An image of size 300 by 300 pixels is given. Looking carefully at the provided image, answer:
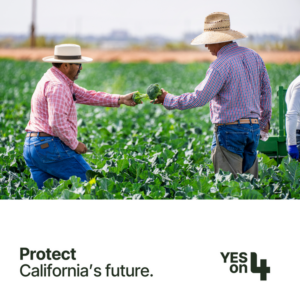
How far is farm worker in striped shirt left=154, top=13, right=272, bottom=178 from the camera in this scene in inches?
144

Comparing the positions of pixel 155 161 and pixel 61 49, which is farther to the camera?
pixel 155 161

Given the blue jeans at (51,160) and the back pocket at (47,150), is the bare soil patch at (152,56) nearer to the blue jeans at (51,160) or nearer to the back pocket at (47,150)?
the blue jeans at (51,160)

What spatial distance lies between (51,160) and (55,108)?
1.69 ft

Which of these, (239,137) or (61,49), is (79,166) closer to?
(61,49)

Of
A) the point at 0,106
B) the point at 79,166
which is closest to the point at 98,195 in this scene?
the point at 79,166

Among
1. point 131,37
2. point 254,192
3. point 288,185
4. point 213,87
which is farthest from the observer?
point 131,37

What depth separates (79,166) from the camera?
13.2ft

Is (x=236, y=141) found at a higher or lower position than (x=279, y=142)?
higher

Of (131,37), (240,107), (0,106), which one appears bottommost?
(0,106)

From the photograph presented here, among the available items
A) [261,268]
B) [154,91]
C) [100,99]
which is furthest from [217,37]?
[261,268]

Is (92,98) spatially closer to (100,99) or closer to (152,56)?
(100,99)

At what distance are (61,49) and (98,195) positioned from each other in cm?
137

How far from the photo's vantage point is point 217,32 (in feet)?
12.5

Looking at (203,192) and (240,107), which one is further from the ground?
(240,107)
